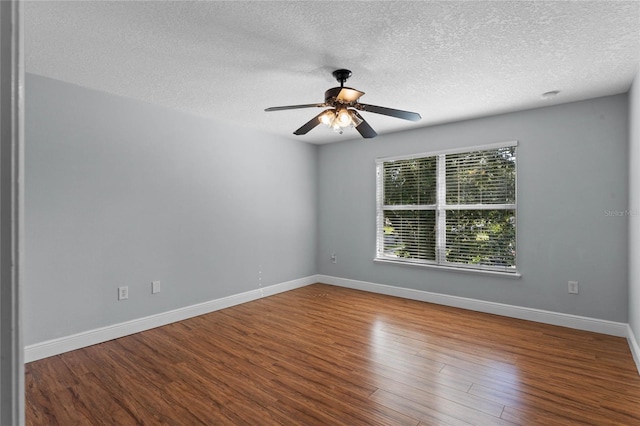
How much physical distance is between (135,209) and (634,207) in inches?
187

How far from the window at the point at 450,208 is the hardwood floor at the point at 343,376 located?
2.97ft

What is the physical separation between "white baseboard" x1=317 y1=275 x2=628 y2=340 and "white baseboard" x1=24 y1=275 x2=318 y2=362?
1566mm

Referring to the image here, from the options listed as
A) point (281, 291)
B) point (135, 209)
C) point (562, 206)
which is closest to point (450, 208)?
Result: point (562, 206)

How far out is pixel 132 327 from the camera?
350cm

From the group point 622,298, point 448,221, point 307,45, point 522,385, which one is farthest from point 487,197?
point 307,45

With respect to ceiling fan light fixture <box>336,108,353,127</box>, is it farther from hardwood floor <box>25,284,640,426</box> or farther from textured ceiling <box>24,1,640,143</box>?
hardwood floor <box>25,284,640,426</box>

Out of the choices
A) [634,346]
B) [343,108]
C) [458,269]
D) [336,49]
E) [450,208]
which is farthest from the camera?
[450,208]

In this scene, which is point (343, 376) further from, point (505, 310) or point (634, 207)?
point (634, 207)

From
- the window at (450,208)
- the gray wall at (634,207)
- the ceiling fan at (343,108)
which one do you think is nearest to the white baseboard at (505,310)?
the gray wall at (634,207)

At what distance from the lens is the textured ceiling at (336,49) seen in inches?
79.9

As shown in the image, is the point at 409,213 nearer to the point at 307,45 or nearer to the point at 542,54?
the point at 542,54

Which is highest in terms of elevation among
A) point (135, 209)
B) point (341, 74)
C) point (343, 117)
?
point (341, 74)

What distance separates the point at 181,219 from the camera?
3.96m

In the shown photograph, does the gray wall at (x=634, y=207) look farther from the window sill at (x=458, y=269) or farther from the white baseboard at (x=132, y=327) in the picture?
the white baseboard at (x=132, y=327)
